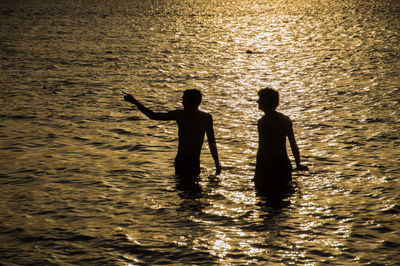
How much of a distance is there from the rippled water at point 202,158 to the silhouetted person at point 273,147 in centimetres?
34

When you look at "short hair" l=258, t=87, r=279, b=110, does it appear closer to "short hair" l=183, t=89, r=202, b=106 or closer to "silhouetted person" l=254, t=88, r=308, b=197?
"silhouetted person" l=254, t=88, r=308, b=197

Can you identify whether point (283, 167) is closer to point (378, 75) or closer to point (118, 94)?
point (118, 94)

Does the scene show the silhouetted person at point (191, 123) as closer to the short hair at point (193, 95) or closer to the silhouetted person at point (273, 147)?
the short hair at point (193, 95)

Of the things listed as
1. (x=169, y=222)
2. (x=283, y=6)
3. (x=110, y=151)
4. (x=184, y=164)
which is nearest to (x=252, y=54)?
(x=110, y=151)

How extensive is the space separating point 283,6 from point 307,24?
1245 centimetres

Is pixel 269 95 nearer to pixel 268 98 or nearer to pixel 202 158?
pixel 268 98

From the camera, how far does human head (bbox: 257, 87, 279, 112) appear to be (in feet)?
26.2

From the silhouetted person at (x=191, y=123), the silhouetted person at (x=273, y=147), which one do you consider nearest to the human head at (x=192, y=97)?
the silhouetted person at (x=191, y=123)

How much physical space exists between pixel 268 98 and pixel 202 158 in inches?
103

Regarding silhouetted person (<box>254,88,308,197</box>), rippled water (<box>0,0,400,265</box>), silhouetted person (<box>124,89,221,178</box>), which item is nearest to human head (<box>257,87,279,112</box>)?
silhouetted person (<box>254,88,308,197</box>)

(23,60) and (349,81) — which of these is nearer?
(349,81)

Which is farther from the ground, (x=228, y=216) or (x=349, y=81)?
(x=349, y=81)

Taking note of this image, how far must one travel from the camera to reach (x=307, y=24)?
32.1m

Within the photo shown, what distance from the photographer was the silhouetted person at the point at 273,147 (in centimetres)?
813
